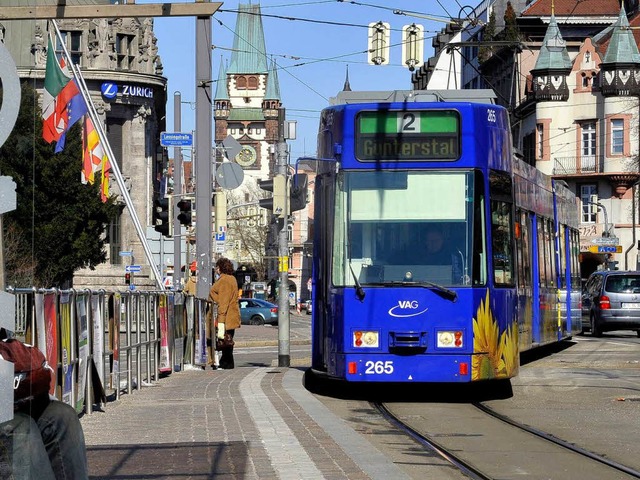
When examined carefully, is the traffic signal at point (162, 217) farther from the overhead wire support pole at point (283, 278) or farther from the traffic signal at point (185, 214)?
the overhead wire support pole at point (283, 278)

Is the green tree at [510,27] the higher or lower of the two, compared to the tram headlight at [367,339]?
higher

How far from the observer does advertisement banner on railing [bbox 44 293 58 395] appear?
39.4ft

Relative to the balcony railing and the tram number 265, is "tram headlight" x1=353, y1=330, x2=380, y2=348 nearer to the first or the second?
the tram number 265

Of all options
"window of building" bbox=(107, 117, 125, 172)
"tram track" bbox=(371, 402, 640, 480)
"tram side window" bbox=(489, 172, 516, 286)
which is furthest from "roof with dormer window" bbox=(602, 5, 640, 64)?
"tram track" bbox=(371, 402, 640, 480)

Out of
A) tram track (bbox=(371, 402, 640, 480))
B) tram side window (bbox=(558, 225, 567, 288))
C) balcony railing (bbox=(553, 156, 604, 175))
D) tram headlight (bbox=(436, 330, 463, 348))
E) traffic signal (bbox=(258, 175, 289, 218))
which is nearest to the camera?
tram track (bbox=(371, 402, 640, 480))

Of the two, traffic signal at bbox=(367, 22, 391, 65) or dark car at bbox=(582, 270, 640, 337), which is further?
dark car at bbox=(582, 270, 640, 337)

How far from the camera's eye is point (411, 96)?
17.4 m

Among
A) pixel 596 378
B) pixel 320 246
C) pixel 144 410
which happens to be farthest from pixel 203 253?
pixel 144 410

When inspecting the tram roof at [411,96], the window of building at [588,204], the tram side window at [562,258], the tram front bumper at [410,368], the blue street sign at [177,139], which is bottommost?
the tram front bumper at [410,368]

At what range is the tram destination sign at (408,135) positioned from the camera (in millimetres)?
16547

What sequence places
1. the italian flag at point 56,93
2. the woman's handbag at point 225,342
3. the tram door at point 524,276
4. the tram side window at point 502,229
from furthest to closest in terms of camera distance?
the italian flag at point 56,93 < the woman's handbag at point 225,342 < the tram door at point 524,276 < the tram side window at point 502,229

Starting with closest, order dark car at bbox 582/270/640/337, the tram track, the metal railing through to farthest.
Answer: the tram track, the metal railing, dark car at bbox 582/270/640/337

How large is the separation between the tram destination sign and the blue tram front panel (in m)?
1.58

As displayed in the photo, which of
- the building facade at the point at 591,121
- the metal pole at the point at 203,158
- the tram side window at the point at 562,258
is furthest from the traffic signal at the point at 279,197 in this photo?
the building facade at the point at 591,121
